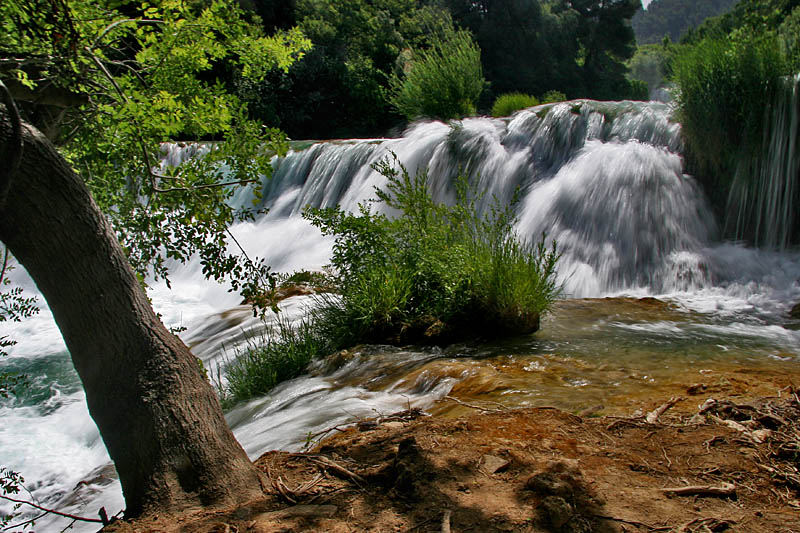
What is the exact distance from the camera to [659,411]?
308cm

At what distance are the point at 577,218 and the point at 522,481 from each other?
6.93m

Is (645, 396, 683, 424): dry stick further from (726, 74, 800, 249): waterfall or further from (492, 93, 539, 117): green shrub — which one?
(492, 93, 539, 117): green shrub

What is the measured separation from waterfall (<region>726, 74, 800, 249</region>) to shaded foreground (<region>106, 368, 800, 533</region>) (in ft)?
18.5

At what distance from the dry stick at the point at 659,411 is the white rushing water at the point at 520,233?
1436 mm

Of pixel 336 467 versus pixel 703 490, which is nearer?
pixel 703 490

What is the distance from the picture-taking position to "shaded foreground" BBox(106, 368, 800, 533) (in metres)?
1.99

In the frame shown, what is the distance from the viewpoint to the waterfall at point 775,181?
7.61 meters

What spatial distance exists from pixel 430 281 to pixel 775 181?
5.29m

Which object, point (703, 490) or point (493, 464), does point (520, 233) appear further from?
point (703, 490)

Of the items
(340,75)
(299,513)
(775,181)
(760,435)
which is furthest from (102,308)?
(340,75)

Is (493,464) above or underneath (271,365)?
above

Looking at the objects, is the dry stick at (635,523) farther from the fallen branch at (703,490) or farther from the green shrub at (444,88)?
the green shrub at (444,88)

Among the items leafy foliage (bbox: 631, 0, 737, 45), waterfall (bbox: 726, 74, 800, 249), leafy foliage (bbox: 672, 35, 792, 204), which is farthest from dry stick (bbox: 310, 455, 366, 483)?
leafy foliage (bbox: 631, 0, 737, 45)

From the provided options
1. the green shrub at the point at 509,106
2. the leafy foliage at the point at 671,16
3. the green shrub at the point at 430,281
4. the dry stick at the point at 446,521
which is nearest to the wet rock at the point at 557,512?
the dry stick at the point at 446,521
